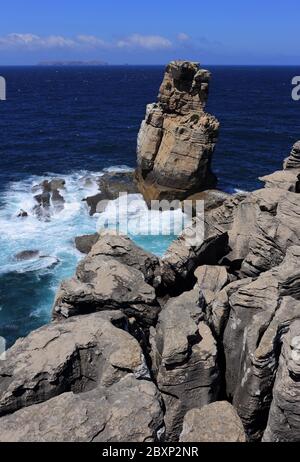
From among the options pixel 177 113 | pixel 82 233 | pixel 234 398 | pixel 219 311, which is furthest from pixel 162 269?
pixel 177 113

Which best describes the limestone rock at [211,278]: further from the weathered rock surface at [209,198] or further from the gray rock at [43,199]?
the gray rock at [43,199]

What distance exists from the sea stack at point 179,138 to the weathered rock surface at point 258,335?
29.2 metres

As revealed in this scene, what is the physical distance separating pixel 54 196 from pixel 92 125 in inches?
1772

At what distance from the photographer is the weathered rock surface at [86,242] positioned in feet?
131

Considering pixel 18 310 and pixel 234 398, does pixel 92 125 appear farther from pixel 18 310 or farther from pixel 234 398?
pixel 234 398

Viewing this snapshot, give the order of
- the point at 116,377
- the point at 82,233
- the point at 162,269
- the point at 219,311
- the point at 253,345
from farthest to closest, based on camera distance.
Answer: the point at 82,233
the point at 162,269
the point at 219,311
the point at 253,345
the point at 116,377

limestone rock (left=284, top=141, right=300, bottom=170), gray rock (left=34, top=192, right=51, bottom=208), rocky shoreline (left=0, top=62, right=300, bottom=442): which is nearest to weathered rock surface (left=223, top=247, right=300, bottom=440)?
rocky shoreline (left=0, top=62, right=300, bottom=442)

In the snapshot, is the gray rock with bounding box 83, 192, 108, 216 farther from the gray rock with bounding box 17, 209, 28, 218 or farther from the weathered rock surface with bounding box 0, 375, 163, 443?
the weathered rock surface with bounding box 0, 375, 163, 443

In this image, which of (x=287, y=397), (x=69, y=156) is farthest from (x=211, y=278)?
(x=69, y=156)

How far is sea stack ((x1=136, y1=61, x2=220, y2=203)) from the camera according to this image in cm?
4694

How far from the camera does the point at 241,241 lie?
2470cm

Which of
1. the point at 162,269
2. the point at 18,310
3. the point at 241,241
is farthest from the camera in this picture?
the point at 18,310

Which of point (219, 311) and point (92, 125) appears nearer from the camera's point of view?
point (219, 311)

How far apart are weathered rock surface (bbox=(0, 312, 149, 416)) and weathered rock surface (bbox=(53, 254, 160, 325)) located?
9.65ft
